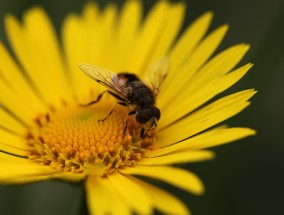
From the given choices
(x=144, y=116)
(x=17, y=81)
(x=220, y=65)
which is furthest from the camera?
(x=17, y=81)

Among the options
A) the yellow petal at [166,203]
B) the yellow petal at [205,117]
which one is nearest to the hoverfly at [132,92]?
the yellow petal at [205,117]

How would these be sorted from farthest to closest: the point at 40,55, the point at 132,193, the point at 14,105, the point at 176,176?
the point at 40,55 < the point at 14,105 < the point at 132,193 < the point at 176,176

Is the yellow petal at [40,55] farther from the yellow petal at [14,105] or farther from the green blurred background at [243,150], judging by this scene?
the green blurred background at [243,150]

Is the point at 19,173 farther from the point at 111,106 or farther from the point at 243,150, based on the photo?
the point at 243,150

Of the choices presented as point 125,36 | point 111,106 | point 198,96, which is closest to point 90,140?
point 111,106

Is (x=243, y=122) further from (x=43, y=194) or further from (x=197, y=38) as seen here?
(x=43, y=194)

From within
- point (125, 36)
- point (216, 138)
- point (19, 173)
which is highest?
point (125, 36)

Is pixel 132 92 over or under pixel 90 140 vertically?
over
